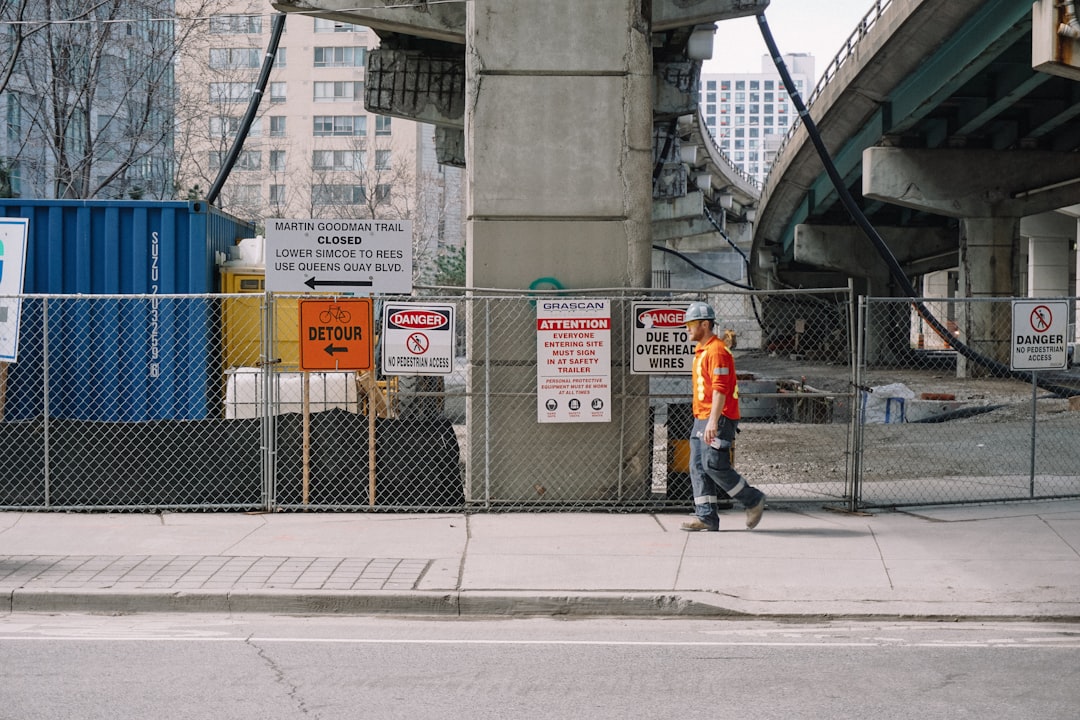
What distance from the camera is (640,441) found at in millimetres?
11023

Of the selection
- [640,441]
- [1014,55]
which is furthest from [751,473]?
[1014,55]

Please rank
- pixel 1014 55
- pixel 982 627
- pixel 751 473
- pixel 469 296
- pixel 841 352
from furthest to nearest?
pixel 841 352, pixel 1014 55, pixel 751 473, pixel 469 296, pixel 982 627

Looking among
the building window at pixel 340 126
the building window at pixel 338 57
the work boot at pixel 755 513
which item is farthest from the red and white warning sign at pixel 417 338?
the building window at pixel 338 57

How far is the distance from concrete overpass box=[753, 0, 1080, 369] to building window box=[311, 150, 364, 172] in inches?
1249

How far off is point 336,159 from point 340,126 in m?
3.55

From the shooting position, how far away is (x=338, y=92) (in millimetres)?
78000

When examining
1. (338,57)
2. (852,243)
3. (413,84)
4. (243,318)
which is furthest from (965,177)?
(338,57)

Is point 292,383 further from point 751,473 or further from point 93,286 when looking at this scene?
point 751,473

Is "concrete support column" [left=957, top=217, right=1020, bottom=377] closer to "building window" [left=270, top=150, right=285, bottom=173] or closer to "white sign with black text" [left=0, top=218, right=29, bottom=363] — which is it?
"white sign with black text" [left=0, top=218, right=29, bottom=363]

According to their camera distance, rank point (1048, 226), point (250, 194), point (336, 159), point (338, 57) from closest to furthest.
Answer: point (1048, 226) → point (250, 194) → point (336, 159) → point (338, 57)

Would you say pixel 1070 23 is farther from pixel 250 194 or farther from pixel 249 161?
pixel 249 161

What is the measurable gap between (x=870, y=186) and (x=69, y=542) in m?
25.1

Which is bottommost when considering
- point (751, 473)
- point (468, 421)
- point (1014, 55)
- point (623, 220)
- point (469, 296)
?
point (751, 473)

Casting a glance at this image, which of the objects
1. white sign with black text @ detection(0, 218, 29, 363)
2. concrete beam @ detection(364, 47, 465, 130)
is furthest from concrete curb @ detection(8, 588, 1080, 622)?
concrete beam @ detection(364, 47, 465, 130)
